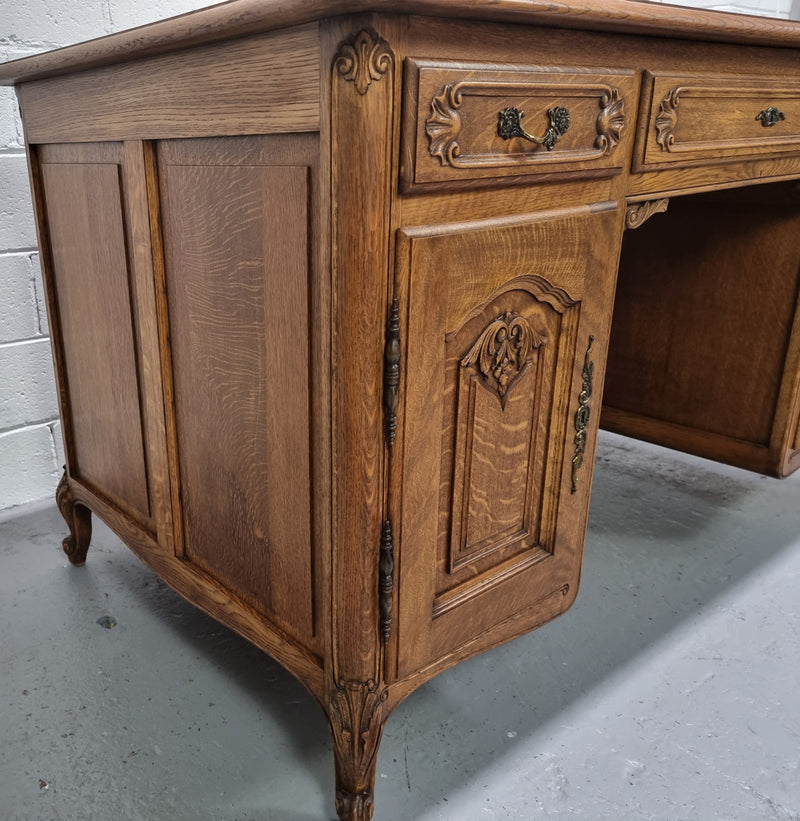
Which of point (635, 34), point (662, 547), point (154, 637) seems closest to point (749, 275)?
point (662, 547)

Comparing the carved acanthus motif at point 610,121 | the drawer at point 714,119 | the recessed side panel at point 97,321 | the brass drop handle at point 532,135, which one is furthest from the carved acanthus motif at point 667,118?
the recessed side panel at point 97,321

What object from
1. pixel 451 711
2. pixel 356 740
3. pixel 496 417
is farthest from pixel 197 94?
pixel 451 711

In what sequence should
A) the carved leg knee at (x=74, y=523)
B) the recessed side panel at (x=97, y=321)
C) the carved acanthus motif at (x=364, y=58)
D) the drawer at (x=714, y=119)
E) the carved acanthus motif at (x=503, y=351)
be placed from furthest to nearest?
the carved leg knee at (x=74, y=523)
the recessed side panel at (x=97, y=321)
the drawer at (x=714, y=119)
the carved acanthus motif at (x=503, y=351)
the carved acanthus motif at (x=364, y=58)

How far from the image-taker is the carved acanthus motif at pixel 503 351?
980 millimetres

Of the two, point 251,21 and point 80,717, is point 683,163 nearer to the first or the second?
point 251,21

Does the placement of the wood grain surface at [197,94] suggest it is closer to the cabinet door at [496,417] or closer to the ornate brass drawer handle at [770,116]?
the cabinet door at [496,417]

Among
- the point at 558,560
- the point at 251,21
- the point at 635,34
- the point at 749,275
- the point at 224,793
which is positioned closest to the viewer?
the point at 251,21

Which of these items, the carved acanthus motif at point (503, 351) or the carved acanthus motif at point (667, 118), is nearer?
the carved acanthus motif at point (503, 351)

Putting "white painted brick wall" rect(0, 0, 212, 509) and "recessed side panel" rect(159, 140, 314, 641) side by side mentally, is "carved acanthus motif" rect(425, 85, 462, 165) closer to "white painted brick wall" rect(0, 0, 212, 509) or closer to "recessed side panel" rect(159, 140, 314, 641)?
"recessed side panel" rect(159, 140, 314, 641)

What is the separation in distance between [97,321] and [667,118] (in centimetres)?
100

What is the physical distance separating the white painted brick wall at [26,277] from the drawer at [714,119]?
128 cm

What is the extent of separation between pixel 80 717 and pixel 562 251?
3.37ft

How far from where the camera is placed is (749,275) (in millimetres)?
1740

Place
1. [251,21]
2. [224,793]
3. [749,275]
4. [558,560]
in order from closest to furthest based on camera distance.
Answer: [251,21] → [224,793] → [558,560] → [749,275]
